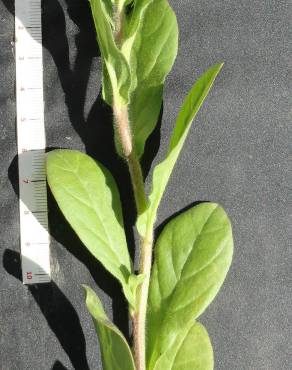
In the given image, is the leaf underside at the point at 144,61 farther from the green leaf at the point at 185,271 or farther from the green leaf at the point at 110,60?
the green leaf at the point at 185,271

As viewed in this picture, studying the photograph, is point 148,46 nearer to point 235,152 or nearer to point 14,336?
point 235,152

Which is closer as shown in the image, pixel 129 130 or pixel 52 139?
pixel 129 130

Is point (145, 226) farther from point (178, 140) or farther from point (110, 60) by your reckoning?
point (110, 60)

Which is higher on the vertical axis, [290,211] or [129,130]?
[129,130]

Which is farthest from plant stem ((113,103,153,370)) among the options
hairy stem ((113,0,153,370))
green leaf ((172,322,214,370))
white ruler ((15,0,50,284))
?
white ruler ((15,0,50,284))

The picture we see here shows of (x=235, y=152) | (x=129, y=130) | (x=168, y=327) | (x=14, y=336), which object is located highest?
(x=129, y=130)

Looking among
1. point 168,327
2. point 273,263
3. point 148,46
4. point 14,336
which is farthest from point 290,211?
point 14,336

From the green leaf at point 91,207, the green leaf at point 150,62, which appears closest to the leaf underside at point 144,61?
the green leaf at point 150,62
